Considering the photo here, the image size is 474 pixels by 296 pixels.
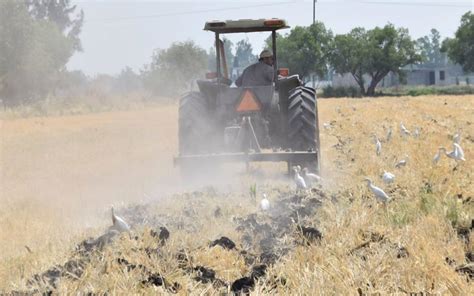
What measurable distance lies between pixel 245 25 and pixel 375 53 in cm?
6499

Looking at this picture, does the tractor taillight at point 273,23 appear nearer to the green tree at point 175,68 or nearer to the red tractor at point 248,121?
the red tractor at point 248,121

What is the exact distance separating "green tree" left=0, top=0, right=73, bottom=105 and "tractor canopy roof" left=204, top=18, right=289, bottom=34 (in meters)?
32.1

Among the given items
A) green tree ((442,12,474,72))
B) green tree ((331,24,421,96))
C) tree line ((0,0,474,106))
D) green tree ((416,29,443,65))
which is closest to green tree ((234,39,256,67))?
tree line ((0,0,474,106))

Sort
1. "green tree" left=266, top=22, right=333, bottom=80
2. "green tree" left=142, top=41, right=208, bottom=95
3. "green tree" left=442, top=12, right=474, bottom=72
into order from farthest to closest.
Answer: "green tree" left=266, top=22, right=333, bottom=80, "green tree" left=442, top=12, right=474, bottom=72, "green tree" left=142, top=41, right=208, bottom=95

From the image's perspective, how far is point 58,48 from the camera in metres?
51.9

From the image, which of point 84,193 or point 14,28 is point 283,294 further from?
point 14,28

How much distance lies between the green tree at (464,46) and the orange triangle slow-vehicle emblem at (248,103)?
209 feet

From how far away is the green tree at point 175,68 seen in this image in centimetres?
4881

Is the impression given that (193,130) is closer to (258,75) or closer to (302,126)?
(258,75)

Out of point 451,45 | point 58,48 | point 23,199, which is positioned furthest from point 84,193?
point 451,45

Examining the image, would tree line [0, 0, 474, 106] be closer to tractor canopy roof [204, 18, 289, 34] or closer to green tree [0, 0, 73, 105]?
green tree [0, 0, 73, 105]

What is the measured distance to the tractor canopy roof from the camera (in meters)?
8.38

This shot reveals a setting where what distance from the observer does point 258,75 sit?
344 inches

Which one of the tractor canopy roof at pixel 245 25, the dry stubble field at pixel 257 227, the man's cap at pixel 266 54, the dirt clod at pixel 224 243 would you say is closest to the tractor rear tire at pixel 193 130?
the dry stubble field at pixel 257 227
